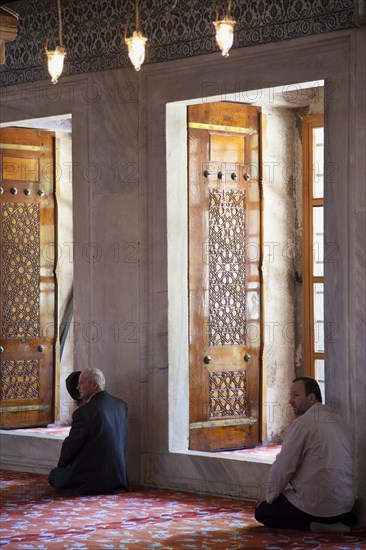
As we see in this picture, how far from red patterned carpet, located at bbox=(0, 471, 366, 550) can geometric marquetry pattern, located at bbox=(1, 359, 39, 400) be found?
158cm

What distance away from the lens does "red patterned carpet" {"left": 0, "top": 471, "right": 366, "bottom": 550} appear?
6230mm

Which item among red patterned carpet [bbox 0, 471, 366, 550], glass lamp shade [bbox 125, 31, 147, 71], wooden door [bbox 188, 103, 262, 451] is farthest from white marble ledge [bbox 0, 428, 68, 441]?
glass lamp shade [bbox 125, 31, 147, 71]

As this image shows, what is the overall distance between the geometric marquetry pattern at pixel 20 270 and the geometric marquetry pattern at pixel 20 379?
0.80 ft

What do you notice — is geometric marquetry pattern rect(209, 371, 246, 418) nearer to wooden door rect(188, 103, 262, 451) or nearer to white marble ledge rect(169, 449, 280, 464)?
wooden door rect(188, 103, 262, 451)

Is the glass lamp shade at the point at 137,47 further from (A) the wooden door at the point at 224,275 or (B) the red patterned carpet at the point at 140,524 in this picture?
(B) the red patterned carpet at the point at 140,524

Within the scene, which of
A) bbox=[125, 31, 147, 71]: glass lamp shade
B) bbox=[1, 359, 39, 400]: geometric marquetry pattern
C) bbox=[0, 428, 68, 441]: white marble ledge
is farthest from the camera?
bbox=[1, 359, 39, 400]: geometric marquetry pattern

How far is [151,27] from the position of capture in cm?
812

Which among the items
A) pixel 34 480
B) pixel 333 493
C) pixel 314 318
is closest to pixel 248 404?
pixel 314 318

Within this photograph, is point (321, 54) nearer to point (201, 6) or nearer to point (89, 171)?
point (201, 6)

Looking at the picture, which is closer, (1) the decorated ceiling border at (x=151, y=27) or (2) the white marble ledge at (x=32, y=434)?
(1) the decorated ceiling border at (x=151, y=27)

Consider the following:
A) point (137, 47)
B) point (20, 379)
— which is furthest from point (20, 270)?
point (137, 47)

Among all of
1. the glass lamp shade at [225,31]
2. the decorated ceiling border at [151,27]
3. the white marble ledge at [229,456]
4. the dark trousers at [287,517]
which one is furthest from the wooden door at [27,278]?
the dark trousers at [287,517]

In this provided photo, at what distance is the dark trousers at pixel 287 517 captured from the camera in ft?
21.5

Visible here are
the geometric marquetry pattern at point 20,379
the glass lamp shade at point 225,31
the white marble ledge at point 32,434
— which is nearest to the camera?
the glass lamp shade at point 225,31
